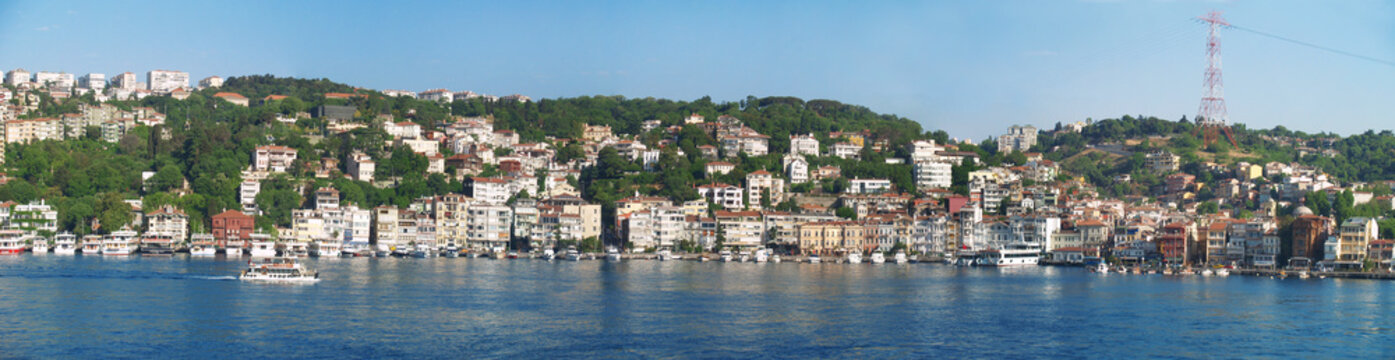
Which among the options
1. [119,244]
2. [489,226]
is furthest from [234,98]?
[119,244]

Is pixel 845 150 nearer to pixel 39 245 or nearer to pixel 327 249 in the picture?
pixel 327 249

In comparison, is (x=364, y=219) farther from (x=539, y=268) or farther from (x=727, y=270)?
(x=727, y=270)

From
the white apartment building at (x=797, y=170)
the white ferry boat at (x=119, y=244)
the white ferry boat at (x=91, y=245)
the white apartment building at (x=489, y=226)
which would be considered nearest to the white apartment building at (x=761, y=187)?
the white apartment building at (x=797, y=170)

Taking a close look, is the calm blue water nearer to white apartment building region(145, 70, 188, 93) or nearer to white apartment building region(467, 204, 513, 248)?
white apartment building region(467, 204, 513, 248)

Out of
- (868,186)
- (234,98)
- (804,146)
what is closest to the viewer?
(868,186)

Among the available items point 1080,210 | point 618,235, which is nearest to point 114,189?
point 618,235

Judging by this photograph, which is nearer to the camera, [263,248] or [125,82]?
[263,248]
